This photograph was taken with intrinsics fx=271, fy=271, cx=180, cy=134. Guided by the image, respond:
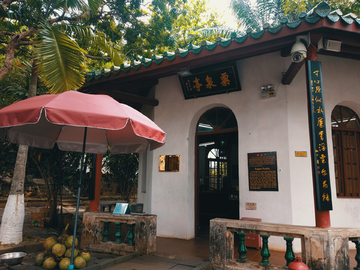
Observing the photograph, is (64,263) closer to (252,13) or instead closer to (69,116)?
(69,116)

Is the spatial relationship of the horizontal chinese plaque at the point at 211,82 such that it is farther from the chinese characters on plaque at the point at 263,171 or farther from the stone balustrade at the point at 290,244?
the stone balustrade at the point at 290,244

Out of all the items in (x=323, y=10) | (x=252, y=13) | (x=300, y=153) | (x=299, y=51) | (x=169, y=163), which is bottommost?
(x=169, y=163)

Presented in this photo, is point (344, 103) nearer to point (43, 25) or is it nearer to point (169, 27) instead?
point (43, 25)

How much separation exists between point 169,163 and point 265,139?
2434 millimetres

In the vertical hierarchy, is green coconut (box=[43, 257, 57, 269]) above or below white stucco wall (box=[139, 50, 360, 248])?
below

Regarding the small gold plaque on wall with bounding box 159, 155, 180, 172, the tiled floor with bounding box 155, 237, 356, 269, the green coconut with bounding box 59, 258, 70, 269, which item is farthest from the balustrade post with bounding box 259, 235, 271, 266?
the small gold plaque on wall with bounding box 159, 155, 180, 172

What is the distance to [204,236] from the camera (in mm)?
6625

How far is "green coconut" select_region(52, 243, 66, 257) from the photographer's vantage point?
3782 millimetres

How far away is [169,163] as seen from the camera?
6828 mm

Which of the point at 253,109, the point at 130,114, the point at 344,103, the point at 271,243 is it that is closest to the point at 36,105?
the point at 130,114

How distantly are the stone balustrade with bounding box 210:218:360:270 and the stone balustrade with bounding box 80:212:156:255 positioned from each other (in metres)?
1.19

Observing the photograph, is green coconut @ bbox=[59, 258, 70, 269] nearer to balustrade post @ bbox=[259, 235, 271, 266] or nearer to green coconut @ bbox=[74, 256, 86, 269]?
green coconut @ bbox=[74, 256, 86, 269]

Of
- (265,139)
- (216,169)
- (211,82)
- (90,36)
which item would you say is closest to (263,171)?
(265,139)

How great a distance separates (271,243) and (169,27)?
9660 millimetres
